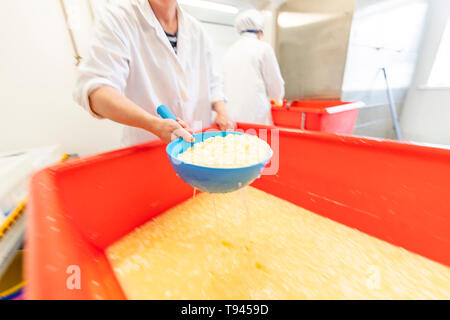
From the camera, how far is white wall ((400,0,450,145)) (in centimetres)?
204

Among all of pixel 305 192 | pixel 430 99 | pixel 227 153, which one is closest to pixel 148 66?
pixel 227 153

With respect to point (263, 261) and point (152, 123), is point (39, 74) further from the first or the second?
point (263, 261)

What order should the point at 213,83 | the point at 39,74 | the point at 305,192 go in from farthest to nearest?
the point at 39,74, the point at 213,83, the point at 305,192

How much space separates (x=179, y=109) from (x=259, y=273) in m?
0.60

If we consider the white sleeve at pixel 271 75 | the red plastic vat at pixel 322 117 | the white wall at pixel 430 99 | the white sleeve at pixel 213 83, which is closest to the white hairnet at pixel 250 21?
the white sleeve at pixel 271 75

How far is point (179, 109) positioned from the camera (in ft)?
2.48

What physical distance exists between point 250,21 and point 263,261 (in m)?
1.47

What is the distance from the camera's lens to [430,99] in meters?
2.15

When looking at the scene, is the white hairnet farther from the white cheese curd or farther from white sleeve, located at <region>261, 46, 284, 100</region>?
the white cheese curd

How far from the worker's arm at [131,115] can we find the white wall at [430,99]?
2854 millimetres

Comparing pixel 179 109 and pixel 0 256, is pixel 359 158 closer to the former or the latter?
pixel 179 109
